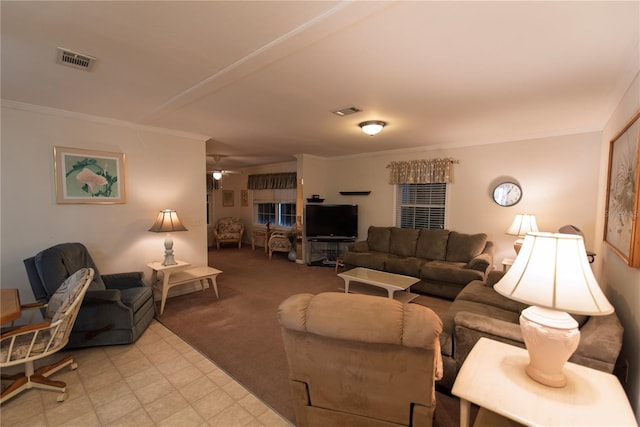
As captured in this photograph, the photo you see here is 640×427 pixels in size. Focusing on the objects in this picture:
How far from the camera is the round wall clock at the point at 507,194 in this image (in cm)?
429

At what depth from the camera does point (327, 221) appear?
6090mm

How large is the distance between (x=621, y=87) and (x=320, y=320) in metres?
3.16

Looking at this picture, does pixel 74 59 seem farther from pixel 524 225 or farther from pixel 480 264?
pixel 524 225

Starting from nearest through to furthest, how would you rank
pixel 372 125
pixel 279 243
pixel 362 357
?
pixel 362 357
pixel 372 125
pixel 279 243

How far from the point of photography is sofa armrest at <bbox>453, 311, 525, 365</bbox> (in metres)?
1.77

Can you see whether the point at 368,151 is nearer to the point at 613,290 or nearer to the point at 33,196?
the point at 613,290

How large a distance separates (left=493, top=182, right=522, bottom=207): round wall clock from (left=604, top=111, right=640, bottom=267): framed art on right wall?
1.73m

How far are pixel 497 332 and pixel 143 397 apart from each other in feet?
8.28

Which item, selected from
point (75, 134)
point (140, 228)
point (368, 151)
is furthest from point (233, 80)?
point (368, 151)

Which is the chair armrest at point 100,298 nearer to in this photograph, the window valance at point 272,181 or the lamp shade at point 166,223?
the lamp shade at point 166,223

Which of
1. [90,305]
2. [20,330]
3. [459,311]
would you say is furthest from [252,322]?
[459,311]

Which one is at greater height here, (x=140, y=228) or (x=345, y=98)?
(x=345, y=98)

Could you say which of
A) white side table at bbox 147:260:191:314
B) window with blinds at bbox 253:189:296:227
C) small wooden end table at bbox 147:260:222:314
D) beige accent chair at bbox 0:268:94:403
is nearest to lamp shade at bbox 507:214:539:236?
small wooden end table at bbox 147:260:222:314

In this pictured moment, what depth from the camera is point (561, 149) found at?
3922 millimetres
